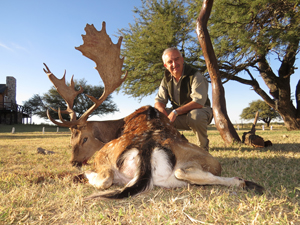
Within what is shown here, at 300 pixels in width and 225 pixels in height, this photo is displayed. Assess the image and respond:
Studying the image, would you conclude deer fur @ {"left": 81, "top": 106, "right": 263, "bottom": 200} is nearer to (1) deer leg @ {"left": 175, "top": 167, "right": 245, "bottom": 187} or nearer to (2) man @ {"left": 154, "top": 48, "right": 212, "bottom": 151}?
(1) deer leg @ {"left": 175, "top": 167, "right": 245, "bottom": 187}

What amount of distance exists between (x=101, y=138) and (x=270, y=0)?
1005cm

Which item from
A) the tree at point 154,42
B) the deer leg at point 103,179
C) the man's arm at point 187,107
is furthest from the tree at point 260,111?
the deer leg at point 103,179

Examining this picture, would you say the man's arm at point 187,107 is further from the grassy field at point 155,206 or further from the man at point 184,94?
the grassy field at point 155,206

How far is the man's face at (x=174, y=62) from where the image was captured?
4457mm

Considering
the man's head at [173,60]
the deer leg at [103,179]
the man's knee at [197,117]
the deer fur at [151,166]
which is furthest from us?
the man's knee at [197,117]

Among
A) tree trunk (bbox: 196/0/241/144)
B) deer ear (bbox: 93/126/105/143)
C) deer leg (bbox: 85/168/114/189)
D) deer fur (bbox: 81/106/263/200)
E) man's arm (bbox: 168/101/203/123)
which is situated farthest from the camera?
tree trunk (bbox: 196/0/241/144)

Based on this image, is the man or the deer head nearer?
the deer head

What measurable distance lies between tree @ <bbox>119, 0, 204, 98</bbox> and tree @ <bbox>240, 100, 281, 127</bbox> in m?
29.5

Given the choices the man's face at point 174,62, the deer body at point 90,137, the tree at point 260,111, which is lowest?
the deer body at point 90,137

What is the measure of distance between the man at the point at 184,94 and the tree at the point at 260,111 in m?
36.7

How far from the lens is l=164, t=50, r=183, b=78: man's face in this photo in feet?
14.6

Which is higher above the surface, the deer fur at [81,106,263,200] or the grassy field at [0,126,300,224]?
the deer fur at [81,106,263,200]

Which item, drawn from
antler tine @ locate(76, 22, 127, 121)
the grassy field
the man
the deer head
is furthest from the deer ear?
the man

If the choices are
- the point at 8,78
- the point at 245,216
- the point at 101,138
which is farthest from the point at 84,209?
the point at 8,78
